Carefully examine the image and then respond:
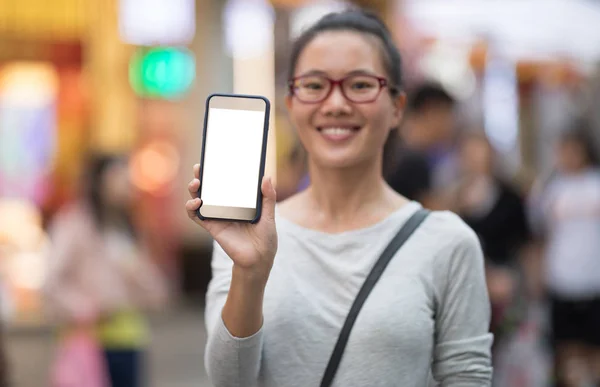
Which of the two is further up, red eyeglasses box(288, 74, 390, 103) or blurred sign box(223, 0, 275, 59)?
blurred sign box(223, 0, 275, 59)

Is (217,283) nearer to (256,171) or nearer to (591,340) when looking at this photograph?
(256,171)

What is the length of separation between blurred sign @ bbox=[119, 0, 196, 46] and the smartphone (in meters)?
11.2

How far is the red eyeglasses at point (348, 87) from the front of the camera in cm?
260

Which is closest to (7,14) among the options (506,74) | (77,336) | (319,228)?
(506,74)

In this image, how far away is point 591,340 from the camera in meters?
7.42

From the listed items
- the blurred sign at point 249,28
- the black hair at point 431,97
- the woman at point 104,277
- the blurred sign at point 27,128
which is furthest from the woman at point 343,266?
the blurred sign at point 249,28

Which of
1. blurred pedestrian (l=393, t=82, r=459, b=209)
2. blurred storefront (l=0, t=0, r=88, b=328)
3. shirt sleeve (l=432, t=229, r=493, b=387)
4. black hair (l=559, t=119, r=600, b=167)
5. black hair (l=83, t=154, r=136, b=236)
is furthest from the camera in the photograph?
blurred storefront (l=0, t=0, r=88, b=328)

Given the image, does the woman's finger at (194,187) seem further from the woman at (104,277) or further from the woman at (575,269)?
the woman at (575,269)

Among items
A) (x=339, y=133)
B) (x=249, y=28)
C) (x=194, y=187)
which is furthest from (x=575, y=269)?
(x=249, y=28)

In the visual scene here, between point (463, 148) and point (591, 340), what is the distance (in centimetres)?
198

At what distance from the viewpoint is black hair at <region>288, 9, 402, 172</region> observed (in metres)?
2.68

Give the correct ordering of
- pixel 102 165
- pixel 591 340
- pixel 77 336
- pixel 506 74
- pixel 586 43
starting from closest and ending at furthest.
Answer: pixel 77 336 < pixel 102 165 < pixel 591 340 < pixel 586 43 < pixel 506 74

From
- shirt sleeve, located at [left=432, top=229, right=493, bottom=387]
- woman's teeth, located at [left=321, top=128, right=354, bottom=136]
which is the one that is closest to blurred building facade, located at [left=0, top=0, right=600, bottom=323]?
woman's teeth, located at [left=321, top=128, right=354, bottom=136]

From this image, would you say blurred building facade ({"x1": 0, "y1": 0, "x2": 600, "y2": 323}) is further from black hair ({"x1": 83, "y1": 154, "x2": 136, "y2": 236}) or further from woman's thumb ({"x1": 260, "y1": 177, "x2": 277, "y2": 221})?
woman's thumb ({"x1": 260, "y1": 177, "x2": 277, "y2": 221})
